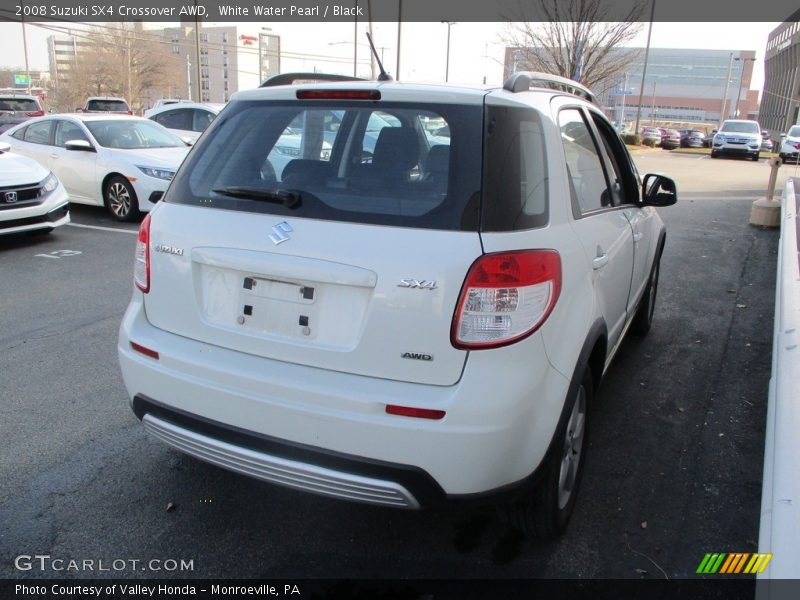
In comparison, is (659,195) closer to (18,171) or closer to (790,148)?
(18,171)

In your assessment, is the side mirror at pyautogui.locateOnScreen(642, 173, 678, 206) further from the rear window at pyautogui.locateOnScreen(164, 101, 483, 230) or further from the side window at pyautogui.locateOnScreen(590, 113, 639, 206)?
the rear window at pyautogui.locateOnScreen(164, 101, 483, 230)

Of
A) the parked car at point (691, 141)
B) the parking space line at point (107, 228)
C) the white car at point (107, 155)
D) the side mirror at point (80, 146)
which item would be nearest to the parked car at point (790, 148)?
the white car at point (107, 155)

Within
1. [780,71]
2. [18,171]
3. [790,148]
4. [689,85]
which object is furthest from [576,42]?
[689,85]

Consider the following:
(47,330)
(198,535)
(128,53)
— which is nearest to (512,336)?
(198,535)

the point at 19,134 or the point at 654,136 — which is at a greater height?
the point at 654,136

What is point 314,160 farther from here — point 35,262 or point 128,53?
point 128,53

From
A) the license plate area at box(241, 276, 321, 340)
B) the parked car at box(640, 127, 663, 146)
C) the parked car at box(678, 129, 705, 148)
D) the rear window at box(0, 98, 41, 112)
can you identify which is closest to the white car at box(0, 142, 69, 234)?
the license plate area at box(241, 276, 321, 340)

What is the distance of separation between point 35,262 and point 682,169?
2192 centimetres

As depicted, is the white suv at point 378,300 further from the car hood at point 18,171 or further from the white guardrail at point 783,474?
the car hood at point 18,171

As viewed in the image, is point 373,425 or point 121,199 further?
point 121,199

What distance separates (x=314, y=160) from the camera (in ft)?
8.31

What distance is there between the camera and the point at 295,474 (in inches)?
87.1

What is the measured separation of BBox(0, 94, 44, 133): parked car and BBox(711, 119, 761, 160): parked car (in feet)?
94.5

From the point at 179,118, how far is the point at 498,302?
547 inches
